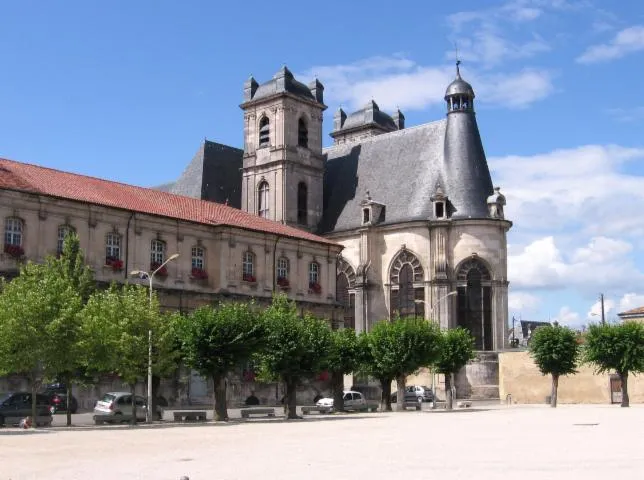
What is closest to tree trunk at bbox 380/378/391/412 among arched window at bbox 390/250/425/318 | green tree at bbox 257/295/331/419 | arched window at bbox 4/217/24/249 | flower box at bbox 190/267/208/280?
green tree at bbox 257/295/331/419

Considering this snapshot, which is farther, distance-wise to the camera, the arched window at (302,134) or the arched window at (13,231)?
the arched window at (302,134)

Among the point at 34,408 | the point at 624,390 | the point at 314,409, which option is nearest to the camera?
the point at 34,408

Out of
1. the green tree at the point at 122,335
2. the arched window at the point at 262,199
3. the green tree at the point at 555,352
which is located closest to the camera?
the green tree at the point at 122,335

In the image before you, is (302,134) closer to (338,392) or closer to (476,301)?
(476,301)

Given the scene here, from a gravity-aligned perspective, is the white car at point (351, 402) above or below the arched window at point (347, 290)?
below

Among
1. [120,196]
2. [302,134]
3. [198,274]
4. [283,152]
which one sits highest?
[302,134]

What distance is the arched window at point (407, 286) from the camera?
78.3m

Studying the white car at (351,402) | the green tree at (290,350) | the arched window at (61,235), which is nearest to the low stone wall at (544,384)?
the white car at (351,402)

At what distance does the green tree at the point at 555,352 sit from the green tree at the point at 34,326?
37.0 metres

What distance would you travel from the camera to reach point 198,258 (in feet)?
191

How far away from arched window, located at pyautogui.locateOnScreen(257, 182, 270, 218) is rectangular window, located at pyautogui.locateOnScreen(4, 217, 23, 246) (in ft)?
124

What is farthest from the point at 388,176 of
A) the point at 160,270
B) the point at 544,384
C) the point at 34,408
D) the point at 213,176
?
the point at 34,408

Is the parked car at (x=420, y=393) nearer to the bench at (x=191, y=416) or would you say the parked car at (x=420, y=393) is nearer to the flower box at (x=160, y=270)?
the flower box at (x=160, y=270)

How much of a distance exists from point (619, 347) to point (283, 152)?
3649 centimetres
